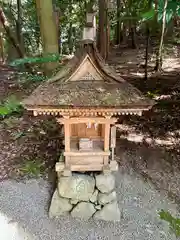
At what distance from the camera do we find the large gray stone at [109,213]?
5.77 m

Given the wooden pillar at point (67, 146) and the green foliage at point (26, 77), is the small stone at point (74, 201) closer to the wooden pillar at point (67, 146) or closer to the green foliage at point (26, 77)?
the wooden pillar at point (67, 146)

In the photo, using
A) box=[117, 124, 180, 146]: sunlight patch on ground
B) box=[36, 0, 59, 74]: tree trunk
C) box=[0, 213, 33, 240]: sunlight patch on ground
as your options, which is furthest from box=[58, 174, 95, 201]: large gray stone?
box=[36, 0, 59, 74]: tree trunk

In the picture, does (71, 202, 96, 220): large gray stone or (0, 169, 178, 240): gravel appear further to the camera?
(71, 202, 96, 220): large gray stone

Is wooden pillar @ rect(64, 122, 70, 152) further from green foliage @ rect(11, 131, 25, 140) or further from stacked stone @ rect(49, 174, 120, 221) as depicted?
green foliage @ rect(11, 131, 25, 140)

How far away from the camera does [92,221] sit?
19.0 feet

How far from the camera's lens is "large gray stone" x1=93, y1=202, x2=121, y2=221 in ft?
18.9

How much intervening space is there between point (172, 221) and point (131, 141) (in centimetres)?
299

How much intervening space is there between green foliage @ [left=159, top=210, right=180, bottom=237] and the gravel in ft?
0.39

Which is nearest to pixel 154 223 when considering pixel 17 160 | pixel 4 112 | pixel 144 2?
pixel 17 160

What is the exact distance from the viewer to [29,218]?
18.9ft

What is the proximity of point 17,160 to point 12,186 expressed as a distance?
0.91 metres

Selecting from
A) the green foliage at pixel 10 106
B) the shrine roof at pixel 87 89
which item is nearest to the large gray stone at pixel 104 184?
the shrine roof at pixel 87 89

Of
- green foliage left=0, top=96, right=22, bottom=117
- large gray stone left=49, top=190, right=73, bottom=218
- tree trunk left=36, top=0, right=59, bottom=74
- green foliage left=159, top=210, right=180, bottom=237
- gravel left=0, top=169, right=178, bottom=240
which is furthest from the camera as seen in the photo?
tree trunk left=36, top=0, right=59, bottom=74

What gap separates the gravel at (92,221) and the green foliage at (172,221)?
12 centimetres
